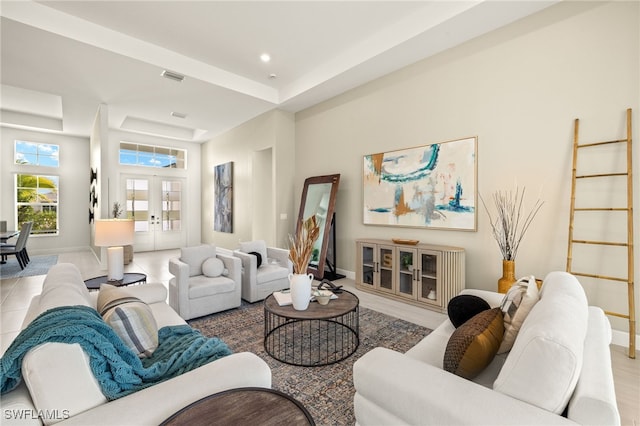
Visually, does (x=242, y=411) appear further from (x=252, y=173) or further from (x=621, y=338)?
(x=252, y=173)

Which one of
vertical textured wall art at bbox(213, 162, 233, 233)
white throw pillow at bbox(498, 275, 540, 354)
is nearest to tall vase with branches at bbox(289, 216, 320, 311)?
white throw pillow at bbox(498, 275, 540, 354)

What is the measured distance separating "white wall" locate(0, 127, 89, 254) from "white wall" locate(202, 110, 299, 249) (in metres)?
3.40

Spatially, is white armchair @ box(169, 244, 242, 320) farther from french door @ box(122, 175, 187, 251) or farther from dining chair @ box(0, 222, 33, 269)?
french door @ box(122, 175, 187, 251)

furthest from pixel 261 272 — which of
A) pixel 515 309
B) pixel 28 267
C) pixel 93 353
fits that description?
pixel 28 267

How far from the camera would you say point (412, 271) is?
12.3ft

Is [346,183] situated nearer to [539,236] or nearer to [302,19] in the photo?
[302,19]

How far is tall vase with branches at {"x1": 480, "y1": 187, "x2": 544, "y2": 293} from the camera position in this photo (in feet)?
10.1

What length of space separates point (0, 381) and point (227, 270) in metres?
2.75

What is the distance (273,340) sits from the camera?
2.68m

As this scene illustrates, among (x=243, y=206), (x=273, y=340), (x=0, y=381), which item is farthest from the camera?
(x=243, y=206)

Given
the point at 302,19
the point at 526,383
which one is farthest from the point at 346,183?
the point at 526,383

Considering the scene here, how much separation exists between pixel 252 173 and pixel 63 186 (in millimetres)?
5579

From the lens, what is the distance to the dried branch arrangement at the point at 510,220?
3.18 meters

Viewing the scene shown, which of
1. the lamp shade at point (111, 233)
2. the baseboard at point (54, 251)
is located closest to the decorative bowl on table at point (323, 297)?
the lamp shade at point (111, 233)
